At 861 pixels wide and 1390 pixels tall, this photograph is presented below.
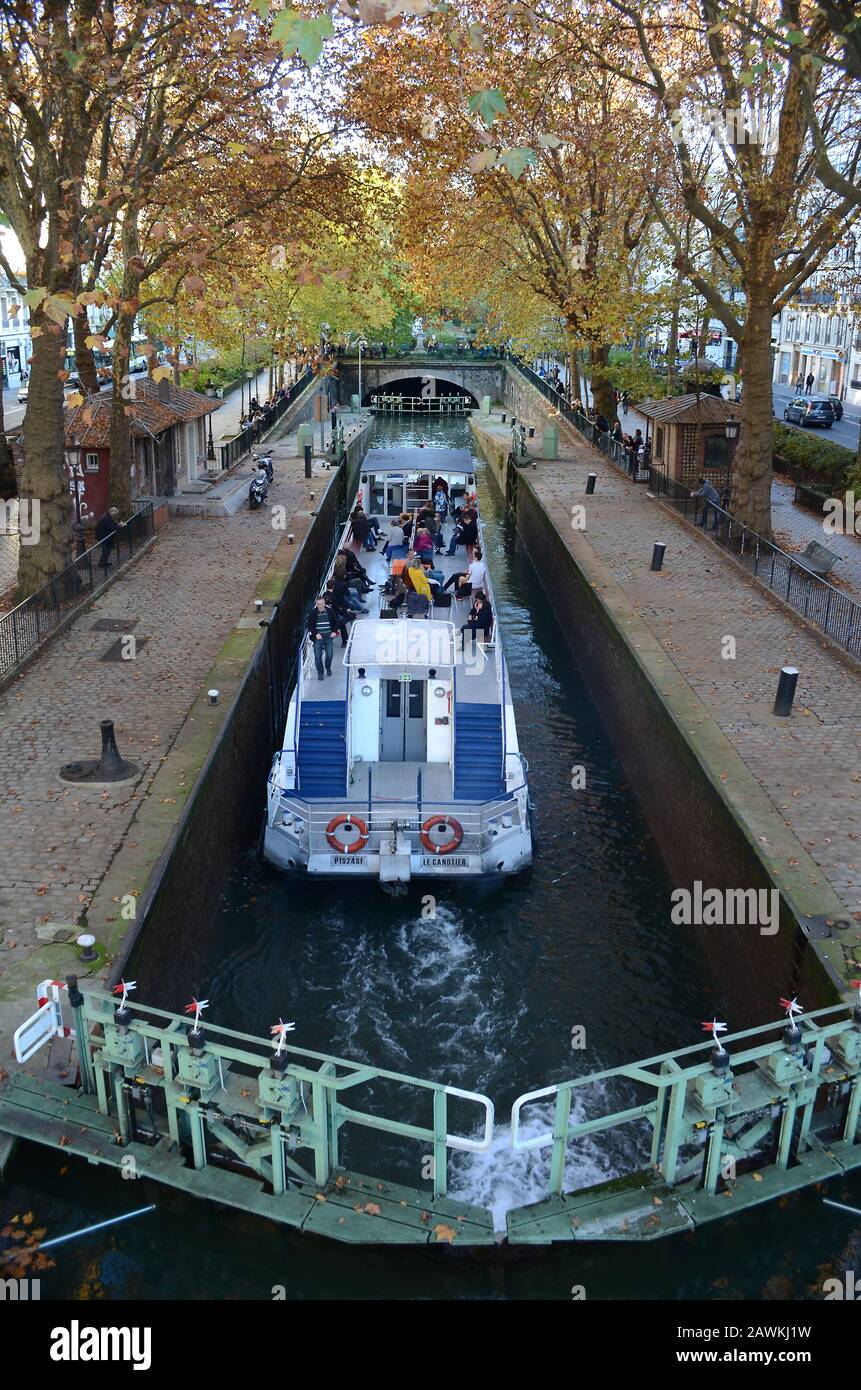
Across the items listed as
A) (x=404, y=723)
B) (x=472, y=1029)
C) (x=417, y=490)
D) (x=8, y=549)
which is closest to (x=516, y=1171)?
(x=472, y=1029)

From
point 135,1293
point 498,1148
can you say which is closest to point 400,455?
point 498,1148

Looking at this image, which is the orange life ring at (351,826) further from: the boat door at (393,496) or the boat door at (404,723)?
the boat door at (393,496)

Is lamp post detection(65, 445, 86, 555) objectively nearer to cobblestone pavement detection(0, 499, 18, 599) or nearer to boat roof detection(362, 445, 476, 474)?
cobblestone pavement detection(0, 499, 18, 599)

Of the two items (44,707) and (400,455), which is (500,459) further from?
(44,707)

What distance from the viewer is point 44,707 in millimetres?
17281

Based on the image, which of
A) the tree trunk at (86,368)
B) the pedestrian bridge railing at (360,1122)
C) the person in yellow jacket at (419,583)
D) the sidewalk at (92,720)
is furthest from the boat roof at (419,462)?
the pedestrian bridge railing at (360,1122)

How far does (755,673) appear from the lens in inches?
756

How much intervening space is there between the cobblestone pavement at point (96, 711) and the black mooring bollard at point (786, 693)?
912cm

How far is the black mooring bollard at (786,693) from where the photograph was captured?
17.0 meters

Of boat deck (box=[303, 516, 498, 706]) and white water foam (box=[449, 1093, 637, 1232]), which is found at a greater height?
boat deck (box=[303, 516, 498, 706])

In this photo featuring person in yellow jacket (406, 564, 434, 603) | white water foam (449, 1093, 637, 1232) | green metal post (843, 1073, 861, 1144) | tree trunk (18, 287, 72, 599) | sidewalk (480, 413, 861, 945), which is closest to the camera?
green metal post (843, 1073, 861, 1144)

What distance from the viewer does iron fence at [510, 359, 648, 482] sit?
125 feet

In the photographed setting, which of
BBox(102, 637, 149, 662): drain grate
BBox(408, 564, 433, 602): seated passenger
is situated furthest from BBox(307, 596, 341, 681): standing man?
BBox(102, 637, 149, 662): drain grate

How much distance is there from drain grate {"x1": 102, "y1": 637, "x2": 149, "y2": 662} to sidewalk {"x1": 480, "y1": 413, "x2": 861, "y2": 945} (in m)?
9.51
